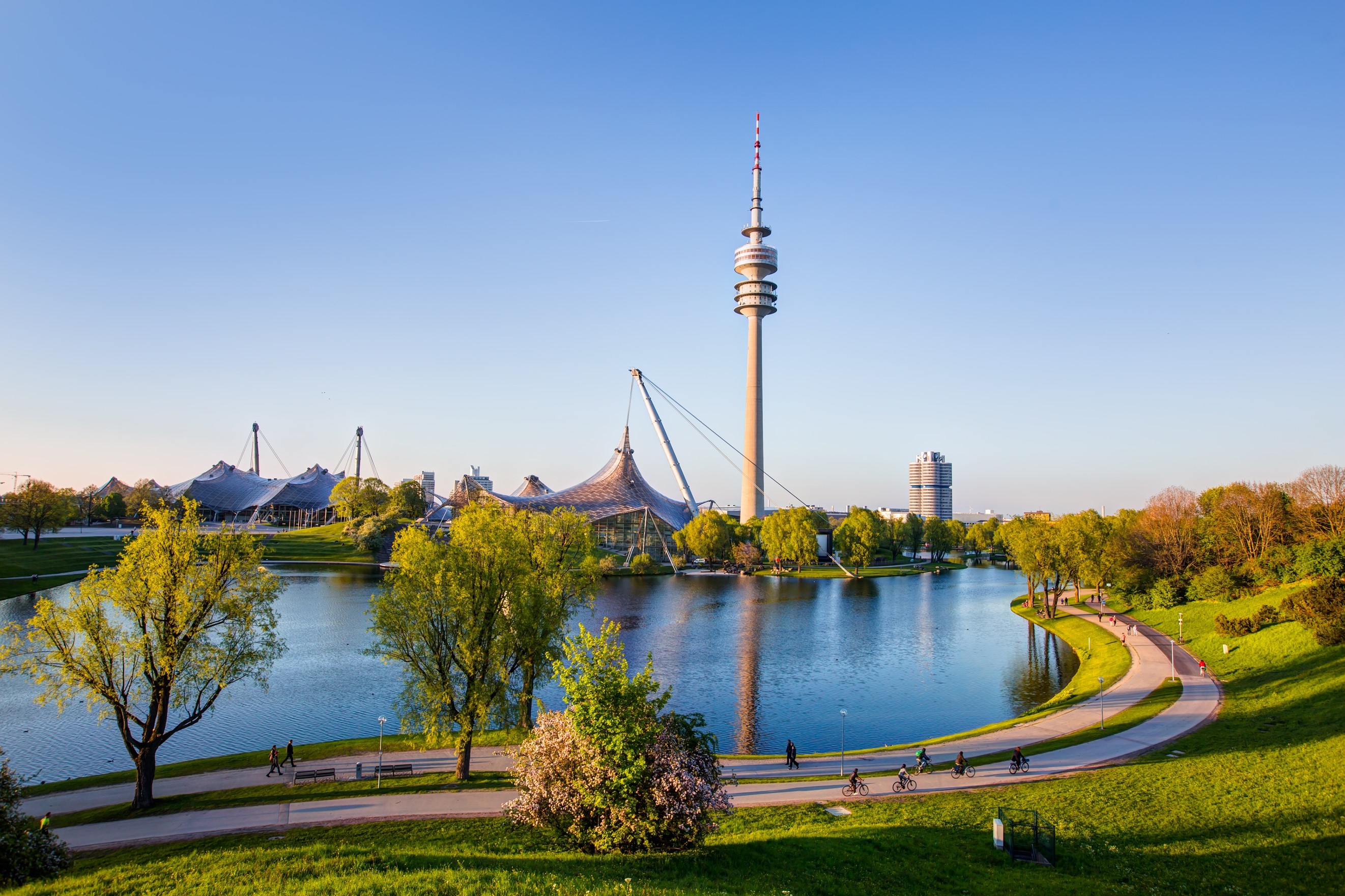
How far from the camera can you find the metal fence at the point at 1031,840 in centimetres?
1355

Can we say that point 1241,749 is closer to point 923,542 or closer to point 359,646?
point 359,646

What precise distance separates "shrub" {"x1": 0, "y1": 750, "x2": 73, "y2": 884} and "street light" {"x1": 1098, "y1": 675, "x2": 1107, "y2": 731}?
27.8 m

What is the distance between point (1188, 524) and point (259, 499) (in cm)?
13263

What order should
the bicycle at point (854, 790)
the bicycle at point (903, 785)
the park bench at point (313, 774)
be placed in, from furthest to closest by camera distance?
the park bench at point (313, 774), the bicycle at point (903, 785), the bicycle at point (854, 790)

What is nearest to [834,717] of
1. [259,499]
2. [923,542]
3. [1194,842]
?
[1194,842]

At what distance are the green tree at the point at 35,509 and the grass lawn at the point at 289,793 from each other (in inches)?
2583

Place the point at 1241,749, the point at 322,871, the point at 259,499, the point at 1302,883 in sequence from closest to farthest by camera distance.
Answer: the point at 322,871, the point at 1302,883, the point at 1241,749, the point at 259,499

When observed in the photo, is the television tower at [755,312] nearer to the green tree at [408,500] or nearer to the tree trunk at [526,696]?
the green tree at [408,500]

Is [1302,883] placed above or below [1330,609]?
below

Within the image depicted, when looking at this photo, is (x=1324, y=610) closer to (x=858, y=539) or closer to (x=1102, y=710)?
(x=1102, y=710)

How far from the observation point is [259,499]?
415ft

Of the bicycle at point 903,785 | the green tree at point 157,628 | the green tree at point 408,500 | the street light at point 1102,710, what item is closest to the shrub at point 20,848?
the green tree at point 157,628

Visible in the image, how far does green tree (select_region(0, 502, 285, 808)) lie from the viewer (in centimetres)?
1775

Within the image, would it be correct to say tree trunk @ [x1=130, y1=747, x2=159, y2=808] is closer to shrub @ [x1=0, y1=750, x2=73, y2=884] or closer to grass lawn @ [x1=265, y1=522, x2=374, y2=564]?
shrub @ [x1=0, y1=750, x2=73, y2=884]
